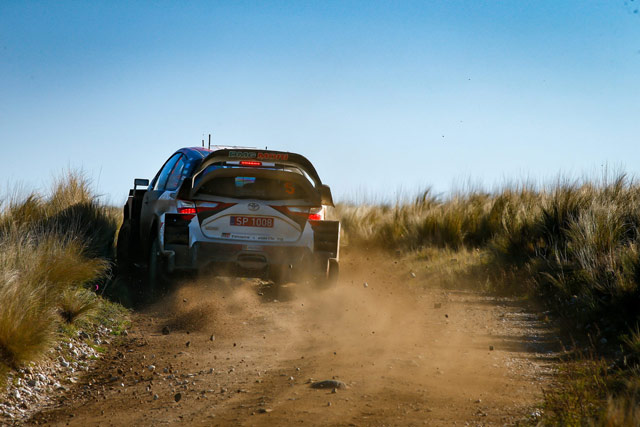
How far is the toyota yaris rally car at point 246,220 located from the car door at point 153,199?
0.55 m

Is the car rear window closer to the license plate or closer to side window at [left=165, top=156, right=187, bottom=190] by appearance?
the license plate

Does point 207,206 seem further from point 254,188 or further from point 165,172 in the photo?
point 165,172

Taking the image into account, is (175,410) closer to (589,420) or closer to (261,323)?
(589,420)

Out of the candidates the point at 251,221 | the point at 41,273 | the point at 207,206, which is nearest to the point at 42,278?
the point at 41,273

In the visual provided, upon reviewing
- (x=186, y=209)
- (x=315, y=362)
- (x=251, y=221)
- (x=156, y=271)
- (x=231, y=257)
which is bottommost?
(x=315, y=362)

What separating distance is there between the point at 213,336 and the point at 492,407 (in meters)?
3.95

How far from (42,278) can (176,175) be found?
2569 mm

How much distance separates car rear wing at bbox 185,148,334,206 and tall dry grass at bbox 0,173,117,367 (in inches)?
84.0

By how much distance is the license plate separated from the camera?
31.8 feet

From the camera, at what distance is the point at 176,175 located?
1066 cm

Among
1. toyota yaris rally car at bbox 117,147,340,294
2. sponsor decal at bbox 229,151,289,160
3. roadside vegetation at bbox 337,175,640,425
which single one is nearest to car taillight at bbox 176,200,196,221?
toyota yaris rally car at bbox 117,147,340,294

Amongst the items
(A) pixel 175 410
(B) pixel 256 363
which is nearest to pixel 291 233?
(B) pixel 256 363

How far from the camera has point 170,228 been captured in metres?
9.62

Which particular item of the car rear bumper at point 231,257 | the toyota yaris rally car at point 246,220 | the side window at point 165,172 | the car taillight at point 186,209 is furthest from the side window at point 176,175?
the car rear bumper at point 231,257
